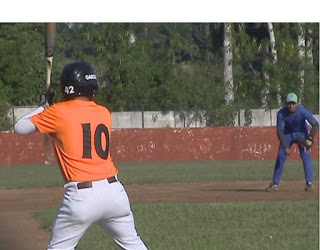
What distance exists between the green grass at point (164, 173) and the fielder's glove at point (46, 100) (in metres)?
13.8

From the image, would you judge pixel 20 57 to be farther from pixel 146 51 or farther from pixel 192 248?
pixel 192 248

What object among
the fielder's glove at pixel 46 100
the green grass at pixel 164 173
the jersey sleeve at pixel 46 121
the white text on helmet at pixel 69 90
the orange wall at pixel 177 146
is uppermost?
the white text on helmet at pixel 69 90

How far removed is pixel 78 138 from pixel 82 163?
0.19m

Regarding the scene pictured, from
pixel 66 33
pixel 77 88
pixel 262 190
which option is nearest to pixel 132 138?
pixel 262 190

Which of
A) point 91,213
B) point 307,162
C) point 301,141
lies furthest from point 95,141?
point 307,162

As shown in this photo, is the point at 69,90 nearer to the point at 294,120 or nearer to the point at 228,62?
the point at 294,120

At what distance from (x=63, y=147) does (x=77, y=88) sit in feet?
1.57

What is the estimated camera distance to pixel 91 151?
7203 millimetres

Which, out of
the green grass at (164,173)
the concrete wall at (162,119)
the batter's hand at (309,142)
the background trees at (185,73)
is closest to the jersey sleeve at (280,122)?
the batter's hand at (309,142)

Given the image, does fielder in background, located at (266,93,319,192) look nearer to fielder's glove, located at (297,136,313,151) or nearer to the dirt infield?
fielder's glove, located at (297,136,313,151)

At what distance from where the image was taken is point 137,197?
17.7 meters

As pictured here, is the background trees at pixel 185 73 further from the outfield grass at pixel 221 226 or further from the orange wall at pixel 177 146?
the outfield grass at pixel 221 226

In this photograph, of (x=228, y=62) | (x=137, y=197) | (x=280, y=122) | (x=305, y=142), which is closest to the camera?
(x=280, y=122)

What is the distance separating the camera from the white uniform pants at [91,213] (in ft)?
23.1
